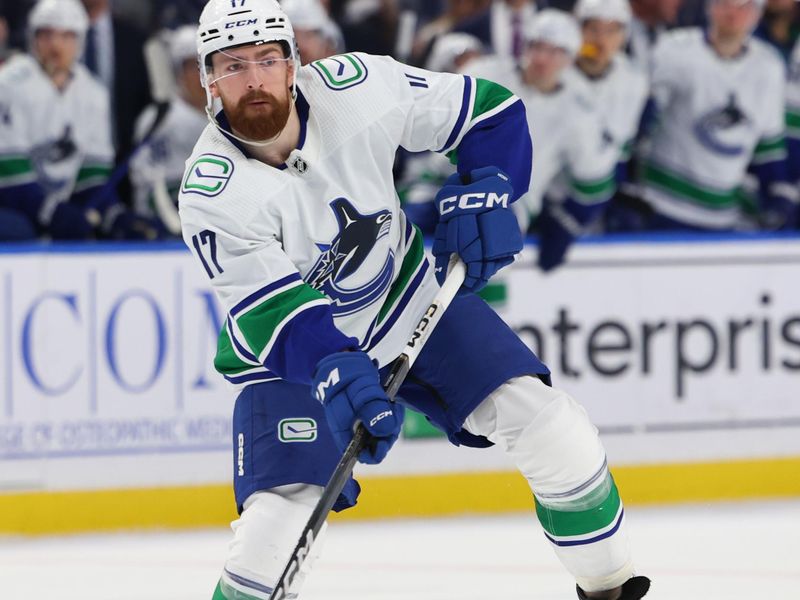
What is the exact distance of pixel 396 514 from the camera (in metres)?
5.01

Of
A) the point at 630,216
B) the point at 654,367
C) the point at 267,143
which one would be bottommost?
the point at 654,367

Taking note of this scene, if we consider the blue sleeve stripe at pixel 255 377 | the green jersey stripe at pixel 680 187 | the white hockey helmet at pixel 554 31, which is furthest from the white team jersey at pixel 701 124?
the blue sleeve stripe at pixel 255 377

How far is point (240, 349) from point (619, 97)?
8.48ft

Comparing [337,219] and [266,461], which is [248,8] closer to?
[337,219]

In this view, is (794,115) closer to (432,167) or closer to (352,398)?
(432,167)

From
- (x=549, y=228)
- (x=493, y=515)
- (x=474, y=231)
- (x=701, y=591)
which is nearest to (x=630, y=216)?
(x=549, y=228)

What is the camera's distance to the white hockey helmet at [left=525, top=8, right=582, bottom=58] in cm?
513

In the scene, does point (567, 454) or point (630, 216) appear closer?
point (567, 454)

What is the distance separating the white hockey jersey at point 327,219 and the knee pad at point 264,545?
0.27m

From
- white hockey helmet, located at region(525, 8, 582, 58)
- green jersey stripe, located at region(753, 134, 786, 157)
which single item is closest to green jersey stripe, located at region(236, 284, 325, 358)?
white hockey helmet, located at region(525, 8, 582, 58)

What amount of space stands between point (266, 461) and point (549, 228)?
2.29 meters

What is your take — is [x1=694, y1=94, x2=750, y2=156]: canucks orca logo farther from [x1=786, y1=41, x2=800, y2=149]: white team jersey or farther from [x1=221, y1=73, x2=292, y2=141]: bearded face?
[x1=221, y1=73, x2=292, y2=141]: bearded face

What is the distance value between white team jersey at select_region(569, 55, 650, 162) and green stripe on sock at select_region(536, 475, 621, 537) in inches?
93.0

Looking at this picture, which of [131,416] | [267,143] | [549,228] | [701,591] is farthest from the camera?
[549,228]
